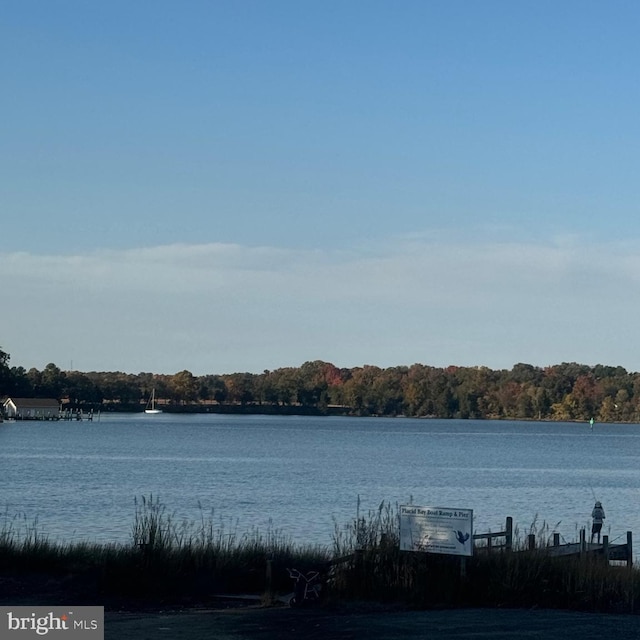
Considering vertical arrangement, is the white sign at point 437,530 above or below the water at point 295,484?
above

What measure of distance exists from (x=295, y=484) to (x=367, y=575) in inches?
1937

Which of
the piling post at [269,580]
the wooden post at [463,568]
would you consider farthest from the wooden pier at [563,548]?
the piling post at [269,580]

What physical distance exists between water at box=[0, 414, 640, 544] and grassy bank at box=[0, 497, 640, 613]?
40.3 feet

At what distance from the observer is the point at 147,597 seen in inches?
821

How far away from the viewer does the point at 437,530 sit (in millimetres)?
20234

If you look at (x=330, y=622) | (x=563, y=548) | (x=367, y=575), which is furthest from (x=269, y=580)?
(x=563, y=548)

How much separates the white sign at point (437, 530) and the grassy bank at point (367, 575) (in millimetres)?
304

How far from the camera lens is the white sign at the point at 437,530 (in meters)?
20.0

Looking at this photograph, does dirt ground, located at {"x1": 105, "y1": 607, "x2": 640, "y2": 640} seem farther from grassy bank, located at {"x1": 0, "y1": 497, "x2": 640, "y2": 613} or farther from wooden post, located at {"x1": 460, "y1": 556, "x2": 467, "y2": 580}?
wooden post, located at {"x1": 460, "y1": 556, "x2": 467, "y2": 580}

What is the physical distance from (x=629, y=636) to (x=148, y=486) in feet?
171

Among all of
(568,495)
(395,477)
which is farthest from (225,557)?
(395,477)

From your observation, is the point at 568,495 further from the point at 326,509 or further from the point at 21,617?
the point at 21,617

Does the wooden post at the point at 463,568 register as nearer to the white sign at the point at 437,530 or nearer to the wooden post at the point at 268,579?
the white sign at the point at 437,530

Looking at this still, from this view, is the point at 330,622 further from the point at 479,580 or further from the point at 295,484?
the point at 295,484
